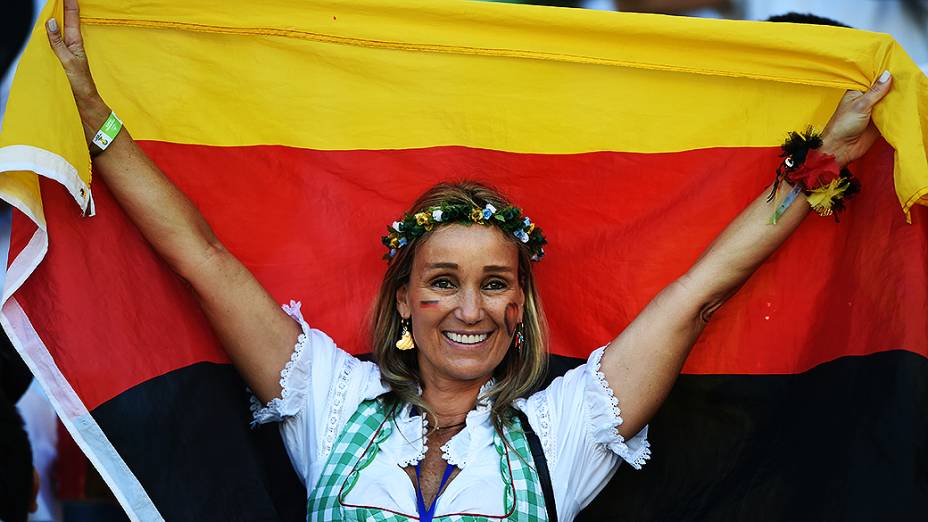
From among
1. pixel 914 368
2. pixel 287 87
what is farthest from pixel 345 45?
pixel 914 368

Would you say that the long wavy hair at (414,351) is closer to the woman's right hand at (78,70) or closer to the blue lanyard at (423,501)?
the blue lanyard at (423,501)

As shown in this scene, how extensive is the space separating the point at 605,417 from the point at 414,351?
58cm

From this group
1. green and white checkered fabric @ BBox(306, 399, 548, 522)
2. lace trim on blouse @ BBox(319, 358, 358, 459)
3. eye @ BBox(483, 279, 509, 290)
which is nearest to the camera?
green and white checkered fabric @ BBox(306, 399, 548, 522)

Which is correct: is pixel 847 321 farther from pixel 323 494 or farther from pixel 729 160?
pixel 323 494

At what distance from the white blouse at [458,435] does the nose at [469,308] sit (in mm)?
250

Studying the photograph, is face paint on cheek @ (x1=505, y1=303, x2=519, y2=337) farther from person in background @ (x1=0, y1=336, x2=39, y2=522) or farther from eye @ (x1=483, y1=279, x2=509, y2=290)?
person in background @ (x1=0, y1=336, x2=39, y2=522)

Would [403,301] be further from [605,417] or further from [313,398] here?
[605,417]

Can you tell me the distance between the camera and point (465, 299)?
3.00 m

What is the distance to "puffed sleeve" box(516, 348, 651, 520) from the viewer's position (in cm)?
294

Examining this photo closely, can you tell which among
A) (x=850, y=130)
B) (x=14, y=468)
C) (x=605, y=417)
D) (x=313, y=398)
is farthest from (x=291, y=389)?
(x=850, y=130)

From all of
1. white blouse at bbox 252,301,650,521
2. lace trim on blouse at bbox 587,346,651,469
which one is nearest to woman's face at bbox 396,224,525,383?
white blouse at bbox 252,301,650,521

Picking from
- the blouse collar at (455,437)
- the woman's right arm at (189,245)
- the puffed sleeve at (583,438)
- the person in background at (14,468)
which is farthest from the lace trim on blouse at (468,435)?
the person in background at (14,468)

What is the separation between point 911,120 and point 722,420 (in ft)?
2.92

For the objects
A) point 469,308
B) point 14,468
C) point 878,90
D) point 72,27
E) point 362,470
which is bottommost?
point 14,468
